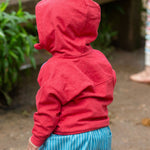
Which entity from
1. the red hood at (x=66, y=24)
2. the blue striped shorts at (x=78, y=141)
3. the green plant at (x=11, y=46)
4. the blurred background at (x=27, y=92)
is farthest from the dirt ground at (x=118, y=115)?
the red hood at (x=66, y=24)

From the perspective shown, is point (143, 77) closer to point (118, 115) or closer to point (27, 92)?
point (118, 115)

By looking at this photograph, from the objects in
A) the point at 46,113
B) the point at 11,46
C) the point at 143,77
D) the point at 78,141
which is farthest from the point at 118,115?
the point at 46,113

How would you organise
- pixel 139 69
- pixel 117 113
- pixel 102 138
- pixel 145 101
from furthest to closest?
pixel 139 69
pixel 145 101
pixel 117 113
pixel 102 138

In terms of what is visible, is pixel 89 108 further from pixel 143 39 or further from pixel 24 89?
pixel 143 39

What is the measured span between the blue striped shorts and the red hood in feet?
1.36

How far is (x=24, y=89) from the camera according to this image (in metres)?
4.15

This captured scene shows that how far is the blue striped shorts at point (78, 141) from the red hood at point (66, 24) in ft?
1.36

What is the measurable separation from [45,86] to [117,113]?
205 cm

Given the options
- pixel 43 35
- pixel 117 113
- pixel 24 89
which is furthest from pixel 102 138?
pixel 24 89

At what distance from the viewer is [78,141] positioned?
1.78 m

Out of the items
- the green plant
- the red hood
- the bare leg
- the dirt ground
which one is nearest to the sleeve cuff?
the red hood

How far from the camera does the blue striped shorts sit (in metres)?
1.78

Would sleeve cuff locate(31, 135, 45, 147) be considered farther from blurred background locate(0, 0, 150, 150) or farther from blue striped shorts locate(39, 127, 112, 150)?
blurred background locate(0, 0, 150, 150)

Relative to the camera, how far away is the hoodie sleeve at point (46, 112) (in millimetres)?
1686
